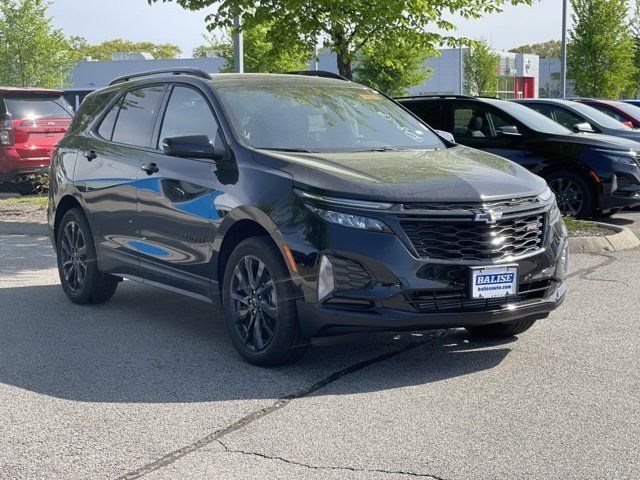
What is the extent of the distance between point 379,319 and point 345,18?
9769mm

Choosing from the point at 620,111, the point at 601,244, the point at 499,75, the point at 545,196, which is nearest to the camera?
the point at 545,196

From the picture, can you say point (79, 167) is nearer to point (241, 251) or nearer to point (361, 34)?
point (241, 251)

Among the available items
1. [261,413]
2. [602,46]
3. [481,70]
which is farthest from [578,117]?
[481,70]

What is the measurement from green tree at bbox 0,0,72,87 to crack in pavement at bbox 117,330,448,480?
117ft

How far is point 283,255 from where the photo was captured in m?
6.04

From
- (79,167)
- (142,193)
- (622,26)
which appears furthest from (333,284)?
(622,26)

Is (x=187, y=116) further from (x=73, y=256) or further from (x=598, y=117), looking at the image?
(x=598, y=117)

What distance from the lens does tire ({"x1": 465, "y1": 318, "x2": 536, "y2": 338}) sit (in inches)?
271

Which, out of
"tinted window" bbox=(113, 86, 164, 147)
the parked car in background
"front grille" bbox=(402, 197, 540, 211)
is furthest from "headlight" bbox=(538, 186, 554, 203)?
the parked car in background

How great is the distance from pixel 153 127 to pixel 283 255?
6.77 ft

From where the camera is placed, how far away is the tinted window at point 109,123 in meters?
8.24

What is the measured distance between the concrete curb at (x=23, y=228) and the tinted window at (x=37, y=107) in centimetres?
581

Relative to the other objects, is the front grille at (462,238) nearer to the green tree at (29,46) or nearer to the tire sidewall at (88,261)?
the tire sidewall at (88,261)

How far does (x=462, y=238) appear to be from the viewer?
19.2 feet
